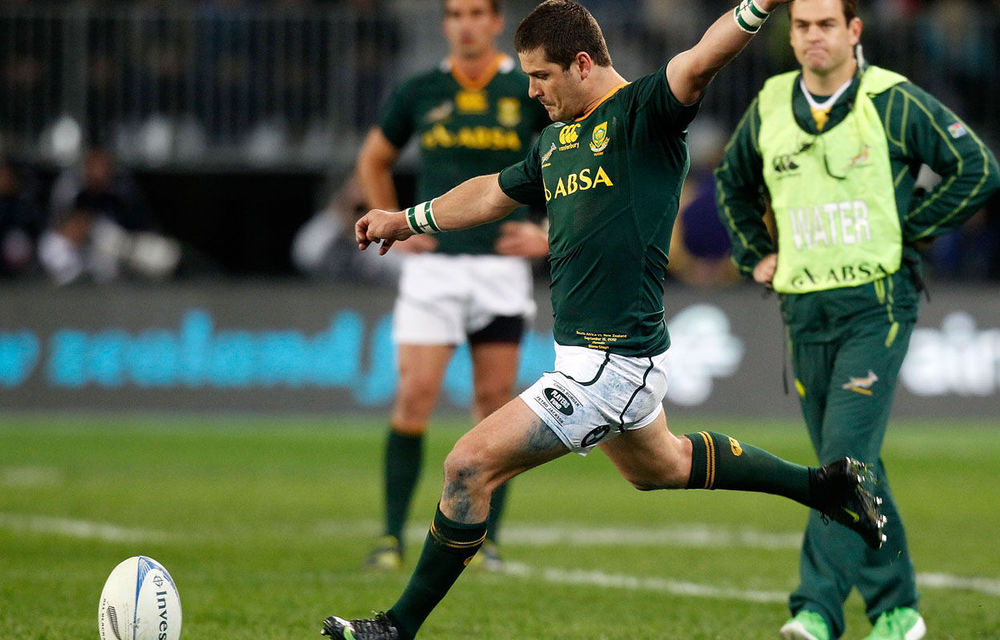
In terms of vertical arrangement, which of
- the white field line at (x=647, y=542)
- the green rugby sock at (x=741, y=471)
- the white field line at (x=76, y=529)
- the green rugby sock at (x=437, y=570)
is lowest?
the white field line at (x=76, y=529)

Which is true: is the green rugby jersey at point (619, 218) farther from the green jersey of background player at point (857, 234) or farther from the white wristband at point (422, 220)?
the green jersey of background player at point (857, 234)

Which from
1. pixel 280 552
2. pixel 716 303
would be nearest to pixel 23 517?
pixel 280 552

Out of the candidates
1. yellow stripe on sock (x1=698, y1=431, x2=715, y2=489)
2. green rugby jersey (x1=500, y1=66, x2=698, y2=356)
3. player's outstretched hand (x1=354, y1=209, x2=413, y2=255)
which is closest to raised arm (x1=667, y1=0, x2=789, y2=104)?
green rugby jersey (x1=500, y1=66, x2=698, y2=356)

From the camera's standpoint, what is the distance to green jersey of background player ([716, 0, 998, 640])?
6.04 metres

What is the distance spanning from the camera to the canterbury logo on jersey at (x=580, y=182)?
534cm

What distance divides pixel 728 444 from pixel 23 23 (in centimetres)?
1515

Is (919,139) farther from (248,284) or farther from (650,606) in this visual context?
(248,284)

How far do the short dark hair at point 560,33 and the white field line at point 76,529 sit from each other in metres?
4.91

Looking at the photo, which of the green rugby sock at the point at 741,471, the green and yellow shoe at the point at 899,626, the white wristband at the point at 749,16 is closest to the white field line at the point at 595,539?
the green and yellow shoe at the point at 899,626

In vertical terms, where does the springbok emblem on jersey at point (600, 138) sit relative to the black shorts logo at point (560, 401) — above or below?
above

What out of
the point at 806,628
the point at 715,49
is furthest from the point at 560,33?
the point at 806,628

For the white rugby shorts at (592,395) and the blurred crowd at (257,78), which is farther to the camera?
the blurred crowd at (257,78)

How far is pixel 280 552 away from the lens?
8.65 meters

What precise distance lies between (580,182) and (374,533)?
4771 millimetres
